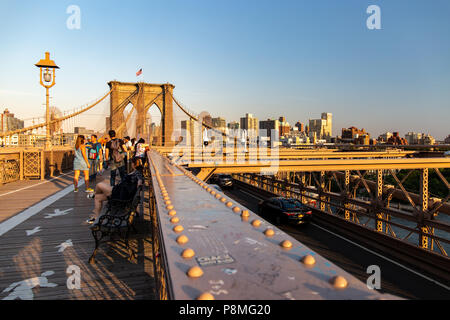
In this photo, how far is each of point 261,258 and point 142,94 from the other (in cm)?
5386

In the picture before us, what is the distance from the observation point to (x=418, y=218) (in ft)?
32.4

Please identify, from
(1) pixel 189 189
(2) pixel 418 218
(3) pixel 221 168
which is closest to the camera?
(1) pixel 189 189

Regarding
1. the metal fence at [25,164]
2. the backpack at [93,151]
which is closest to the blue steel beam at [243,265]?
the backpack at [93,151]

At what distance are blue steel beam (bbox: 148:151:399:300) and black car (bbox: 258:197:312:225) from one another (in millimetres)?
12600

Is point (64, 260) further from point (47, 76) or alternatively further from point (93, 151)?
point (47, 76)

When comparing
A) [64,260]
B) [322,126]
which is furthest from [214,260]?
[322,126]

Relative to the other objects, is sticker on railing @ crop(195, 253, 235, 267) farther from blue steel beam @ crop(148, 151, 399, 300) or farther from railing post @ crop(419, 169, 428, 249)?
railing post @ crop(419, 169, 428, 249)

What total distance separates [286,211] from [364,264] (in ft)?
17.0

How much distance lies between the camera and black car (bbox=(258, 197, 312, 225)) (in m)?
14.0

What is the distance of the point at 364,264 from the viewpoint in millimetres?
9414

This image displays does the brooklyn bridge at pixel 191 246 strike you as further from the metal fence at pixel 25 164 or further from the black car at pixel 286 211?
the black car at pixel 286 211

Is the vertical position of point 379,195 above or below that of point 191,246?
below
